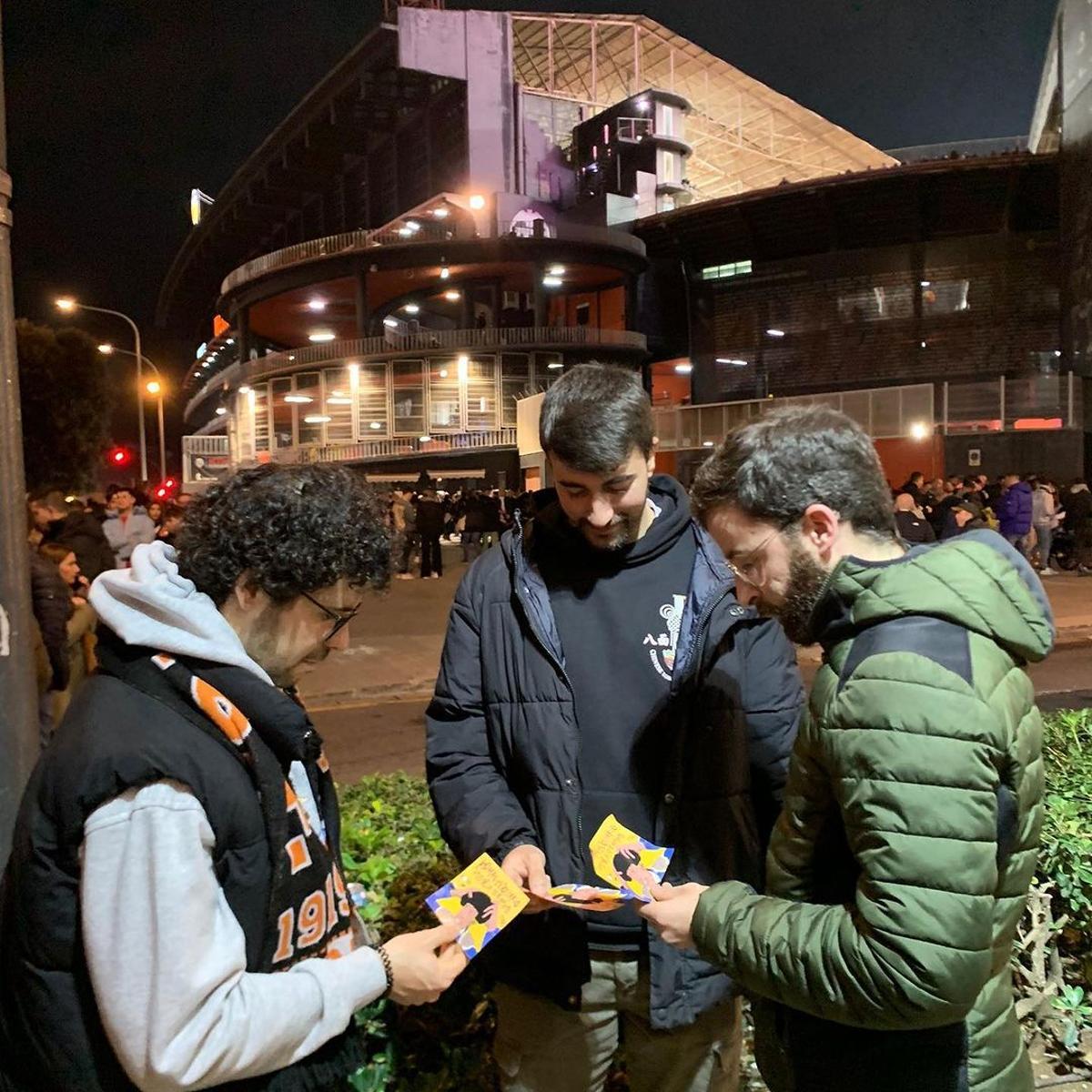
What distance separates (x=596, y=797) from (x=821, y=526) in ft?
3.05

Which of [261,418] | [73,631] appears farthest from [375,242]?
[73,631]

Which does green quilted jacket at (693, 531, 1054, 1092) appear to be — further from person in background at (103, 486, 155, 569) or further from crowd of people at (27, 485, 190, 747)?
person in background at (103, 486, 155, 569)

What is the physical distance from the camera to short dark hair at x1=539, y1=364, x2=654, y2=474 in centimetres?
231

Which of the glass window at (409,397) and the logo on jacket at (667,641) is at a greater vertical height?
the glass window at (409,397)

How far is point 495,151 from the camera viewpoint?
43531 millimetres

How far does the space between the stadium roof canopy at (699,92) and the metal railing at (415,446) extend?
2047 cm

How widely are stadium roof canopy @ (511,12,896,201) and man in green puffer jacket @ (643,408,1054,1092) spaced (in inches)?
1968

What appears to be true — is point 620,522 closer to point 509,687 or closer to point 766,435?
point 509,687

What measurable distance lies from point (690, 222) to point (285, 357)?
17.8 m

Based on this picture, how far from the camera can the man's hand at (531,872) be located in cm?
199

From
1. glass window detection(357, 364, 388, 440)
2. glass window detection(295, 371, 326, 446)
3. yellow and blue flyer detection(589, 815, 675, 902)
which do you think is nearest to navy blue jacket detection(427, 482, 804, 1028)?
yellow and blue flyer detection(589, 815, 675, 902)

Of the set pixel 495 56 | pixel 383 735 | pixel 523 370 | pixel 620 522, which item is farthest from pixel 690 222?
pixel 620 522

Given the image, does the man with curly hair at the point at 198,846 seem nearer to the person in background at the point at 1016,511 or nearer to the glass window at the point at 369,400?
the person in background at the point at 1016,511

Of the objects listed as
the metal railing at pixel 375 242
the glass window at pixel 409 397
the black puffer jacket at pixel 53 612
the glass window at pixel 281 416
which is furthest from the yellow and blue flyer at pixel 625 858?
the glass window at pixel 281 416
